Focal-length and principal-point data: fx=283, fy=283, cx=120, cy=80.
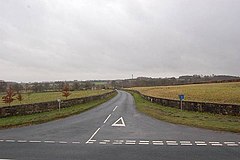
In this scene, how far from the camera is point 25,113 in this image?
81.4ft

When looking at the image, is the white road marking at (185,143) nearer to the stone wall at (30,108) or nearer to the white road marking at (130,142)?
the white road marking at (130,142)

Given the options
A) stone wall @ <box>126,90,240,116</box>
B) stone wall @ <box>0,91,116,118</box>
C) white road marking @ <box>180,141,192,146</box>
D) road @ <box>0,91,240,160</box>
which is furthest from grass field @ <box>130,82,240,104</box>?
white road marking @ <box>180,141,192,146</box>

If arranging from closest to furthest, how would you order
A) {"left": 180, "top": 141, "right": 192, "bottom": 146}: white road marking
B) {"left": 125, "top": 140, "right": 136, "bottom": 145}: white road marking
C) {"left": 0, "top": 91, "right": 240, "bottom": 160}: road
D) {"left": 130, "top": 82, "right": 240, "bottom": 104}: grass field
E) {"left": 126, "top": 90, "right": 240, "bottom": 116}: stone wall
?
{"left": 0, "top": 91, "right": 240, "bottom": 160}: road, {"left": 180, "top": 141, "right": 192, "bottom": 146}: white road marking, {"left": 125, "top": 140, "right": 136, "bottom": 145}: white road marking, {"left": 126, "top": 90, "right": 240, "bottom": 116}: stone wall, {"left": 130, "top": 82, "right": 240, "bottom": 104}: grass field

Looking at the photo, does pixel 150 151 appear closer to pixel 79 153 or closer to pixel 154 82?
pixel 79 153

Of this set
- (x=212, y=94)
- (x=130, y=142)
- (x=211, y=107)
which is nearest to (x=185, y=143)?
(x=130, y=142)

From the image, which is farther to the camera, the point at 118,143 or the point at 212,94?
the point at 212,94

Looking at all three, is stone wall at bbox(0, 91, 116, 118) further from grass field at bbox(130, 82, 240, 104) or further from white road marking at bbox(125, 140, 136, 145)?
grass field at bbox(130, 82, 240, 104)

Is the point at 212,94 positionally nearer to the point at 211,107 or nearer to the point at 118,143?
the point at 211,107

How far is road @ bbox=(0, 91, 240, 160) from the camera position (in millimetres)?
10492

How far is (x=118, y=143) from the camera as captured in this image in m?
12.8

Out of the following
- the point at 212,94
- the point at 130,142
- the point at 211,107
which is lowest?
the point at 130,142

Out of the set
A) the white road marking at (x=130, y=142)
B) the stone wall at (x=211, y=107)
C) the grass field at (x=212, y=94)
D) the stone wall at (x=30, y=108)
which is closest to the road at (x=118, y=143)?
the white road marking at (x=130, y=142)

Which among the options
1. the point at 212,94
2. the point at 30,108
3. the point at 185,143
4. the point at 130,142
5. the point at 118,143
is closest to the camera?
the point at 185,143

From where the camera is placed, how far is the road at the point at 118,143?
10.5 meters
